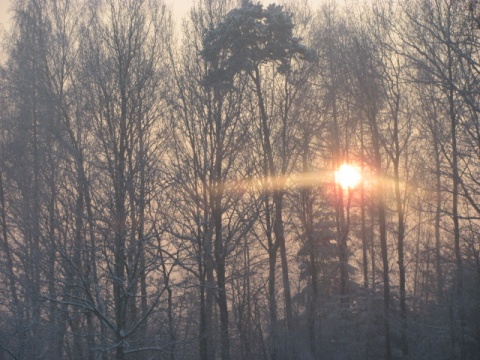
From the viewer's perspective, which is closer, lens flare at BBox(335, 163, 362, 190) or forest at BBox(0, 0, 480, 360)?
forest at BBox(0, 0, 480, 360)

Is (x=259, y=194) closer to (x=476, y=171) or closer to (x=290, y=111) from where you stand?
(x=290, y=111)

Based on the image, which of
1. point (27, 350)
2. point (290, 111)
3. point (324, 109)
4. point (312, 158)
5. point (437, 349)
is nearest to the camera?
point (27, 350)

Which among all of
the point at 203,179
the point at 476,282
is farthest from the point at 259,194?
the point at 476,282

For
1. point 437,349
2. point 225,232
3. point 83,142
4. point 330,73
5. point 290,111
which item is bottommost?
point 437,349

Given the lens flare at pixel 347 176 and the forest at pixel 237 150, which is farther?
the lens flare at pixel 347 176

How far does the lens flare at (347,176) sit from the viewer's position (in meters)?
25.3

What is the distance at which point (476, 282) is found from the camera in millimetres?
18156

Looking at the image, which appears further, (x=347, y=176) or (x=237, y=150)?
(x=347, y=176)

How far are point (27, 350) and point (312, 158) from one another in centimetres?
1439

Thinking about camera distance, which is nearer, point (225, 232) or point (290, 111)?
point (225, 232)

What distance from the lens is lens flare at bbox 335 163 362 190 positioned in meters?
25.3

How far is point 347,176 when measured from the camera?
84.7ft

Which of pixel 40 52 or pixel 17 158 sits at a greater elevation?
→ pixel 40 52

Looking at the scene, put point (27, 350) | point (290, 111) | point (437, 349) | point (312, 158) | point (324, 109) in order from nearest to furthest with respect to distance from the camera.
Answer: point (27, 350) < point (437, 349) < point (290, 111) < point (324, 109) < point (312, 158)
